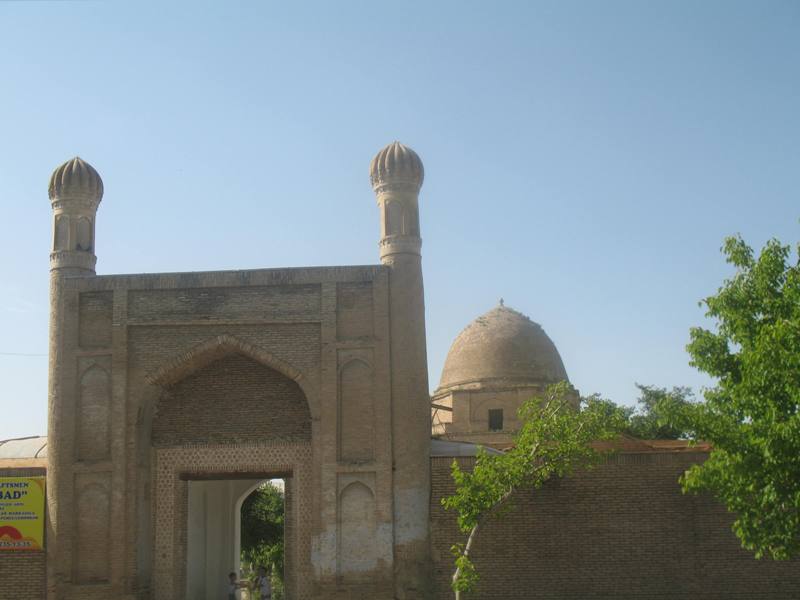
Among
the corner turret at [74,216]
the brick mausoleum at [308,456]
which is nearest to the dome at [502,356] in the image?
the brick mausoleum at [308,456]

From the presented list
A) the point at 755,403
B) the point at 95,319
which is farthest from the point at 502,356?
the point at 755,403

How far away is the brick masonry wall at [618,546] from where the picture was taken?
46.8 feet

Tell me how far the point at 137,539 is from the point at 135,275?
3.97 m

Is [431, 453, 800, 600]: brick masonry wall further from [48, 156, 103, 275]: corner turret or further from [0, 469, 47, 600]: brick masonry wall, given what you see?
[48, 156, 103, 275]: corner turret

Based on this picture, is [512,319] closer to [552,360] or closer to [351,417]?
[552,360]

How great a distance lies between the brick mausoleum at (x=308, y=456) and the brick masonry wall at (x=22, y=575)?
0.03m

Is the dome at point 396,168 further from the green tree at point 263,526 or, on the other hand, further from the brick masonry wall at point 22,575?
the green tree at point 263,526

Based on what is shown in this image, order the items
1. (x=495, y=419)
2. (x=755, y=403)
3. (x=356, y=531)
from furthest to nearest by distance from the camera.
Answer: (x=495, y=419) < (x=356, y=531) < (x=755, y=403)

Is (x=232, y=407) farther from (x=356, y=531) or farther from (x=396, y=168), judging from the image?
(x=396, y=168)

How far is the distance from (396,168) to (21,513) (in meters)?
7.63

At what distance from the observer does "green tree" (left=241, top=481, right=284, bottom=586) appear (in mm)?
28938

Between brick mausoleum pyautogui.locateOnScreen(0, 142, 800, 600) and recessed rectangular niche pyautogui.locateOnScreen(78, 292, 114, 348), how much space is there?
0.03 meters

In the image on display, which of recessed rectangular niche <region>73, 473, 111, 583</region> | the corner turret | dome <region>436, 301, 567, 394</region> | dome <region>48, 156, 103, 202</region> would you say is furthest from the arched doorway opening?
dome <region>436, 301, 567, 394</region>

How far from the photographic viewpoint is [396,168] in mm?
15742
